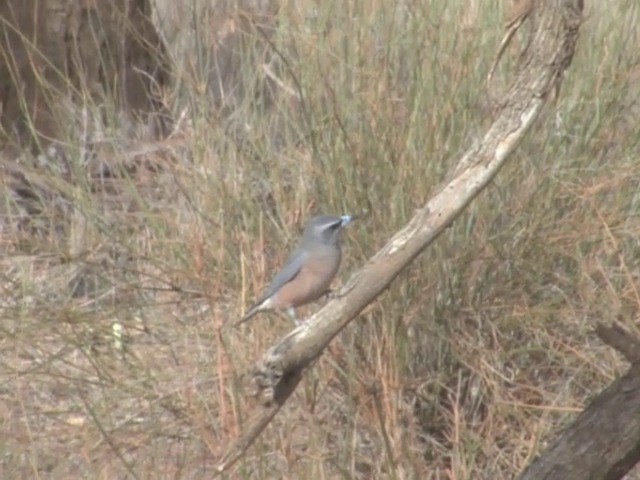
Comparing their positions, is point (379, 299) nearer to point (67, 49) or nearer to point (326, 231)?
point (326, 231)

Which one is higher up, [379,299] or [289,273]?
[289,273]

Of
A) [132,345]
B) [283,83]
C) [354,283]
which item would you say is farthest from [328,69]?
[354,283]

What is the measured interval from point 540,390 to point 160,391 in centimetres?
111

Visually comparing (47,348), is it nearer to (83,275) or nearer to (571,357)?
(83,275)

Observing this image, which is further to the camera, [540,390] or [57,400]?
[57,400]

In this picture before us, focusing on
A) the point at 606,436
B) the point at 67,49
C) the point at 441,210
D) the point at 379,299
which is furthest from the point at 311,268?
the point at 67,49

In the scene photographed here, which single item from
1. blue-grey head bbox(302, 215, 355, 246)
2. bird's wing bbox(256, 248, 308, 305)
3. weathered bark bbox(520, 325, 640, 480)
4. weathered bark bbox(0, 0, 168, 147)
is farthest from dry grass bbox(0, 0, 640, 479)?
weathered bark bbox(0, 0, 168, 147)

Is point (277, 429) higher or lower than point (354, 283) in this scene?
lower

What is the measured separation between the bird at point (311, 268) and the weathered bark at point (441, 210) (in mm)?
1275

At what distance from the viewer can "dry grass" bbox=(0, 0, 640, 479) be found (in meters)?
4.19

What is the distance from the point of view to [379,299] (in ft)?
13.9

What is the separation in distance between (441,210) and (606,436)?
81 centimetres

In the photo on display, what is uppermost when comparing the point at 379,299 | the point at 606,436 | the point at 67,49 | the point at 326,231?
the point at 606,436

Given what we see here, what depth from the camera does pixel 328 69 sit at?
15.7 ft
